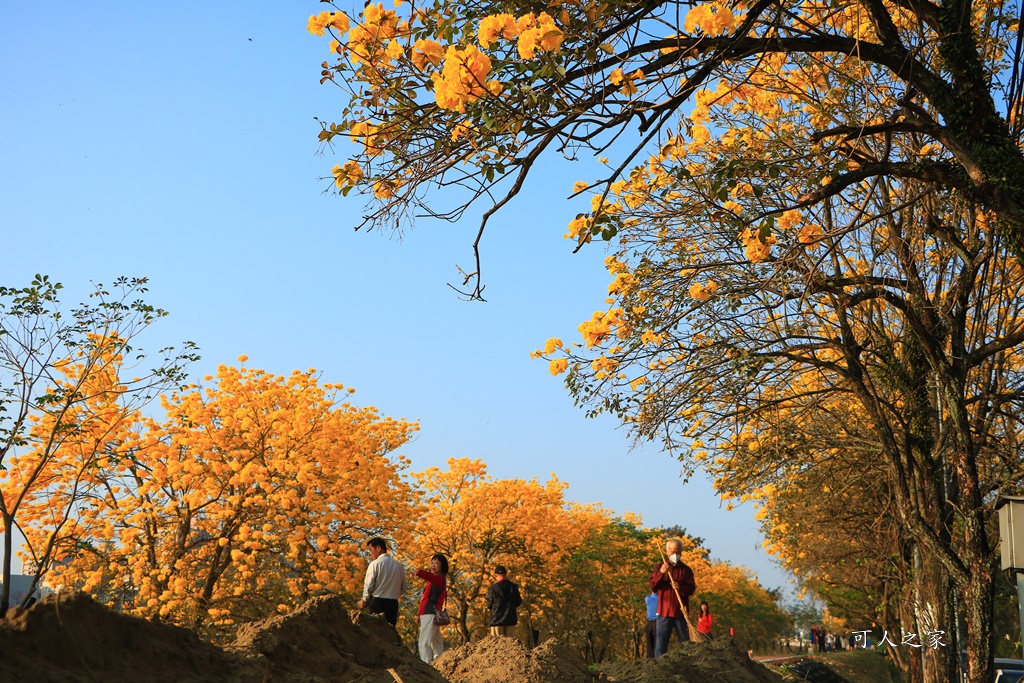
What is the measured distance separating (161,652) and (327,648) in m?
1.33

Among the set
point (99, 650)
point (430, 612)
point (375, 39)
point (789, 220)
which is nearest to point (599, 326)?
point (789, 220)

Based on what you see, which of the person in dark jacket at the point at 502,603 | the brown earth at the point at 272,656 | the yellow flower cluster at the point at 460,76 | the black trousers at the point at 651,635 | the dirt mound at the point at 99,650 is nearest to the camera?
the dirt mound at the point at 99,650

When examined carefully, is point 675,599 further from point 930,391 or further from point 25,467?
point 25,467

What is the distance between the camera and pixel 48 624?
3564 millimetres

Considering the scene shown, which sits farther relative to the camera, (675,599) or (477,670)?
(675,599)

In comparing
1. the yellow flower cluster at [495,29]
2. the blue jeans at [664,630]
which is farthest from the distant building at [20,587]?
the yellow flower cluster at [495,29]

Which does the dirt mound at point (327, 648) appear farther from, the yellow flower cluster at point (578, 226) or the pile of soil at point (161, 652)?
the yellow flower cluster at point (578, 226)

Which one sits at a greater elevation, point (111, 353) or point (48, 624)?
point (111, 353)

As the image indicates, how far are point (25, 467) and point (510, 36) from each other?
41.8 ft

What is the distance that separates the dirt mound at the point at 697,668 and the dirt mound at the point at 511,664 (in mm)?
396

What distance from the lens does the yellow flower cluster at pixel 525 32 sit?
175 inches

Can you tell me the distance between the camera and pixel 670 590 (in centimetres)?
1057

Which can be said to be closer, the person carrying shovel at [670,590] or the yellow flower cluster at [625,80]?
the yellow flower cluster at [625,80]

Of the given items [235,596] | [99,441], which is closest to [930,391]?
[235,596]
